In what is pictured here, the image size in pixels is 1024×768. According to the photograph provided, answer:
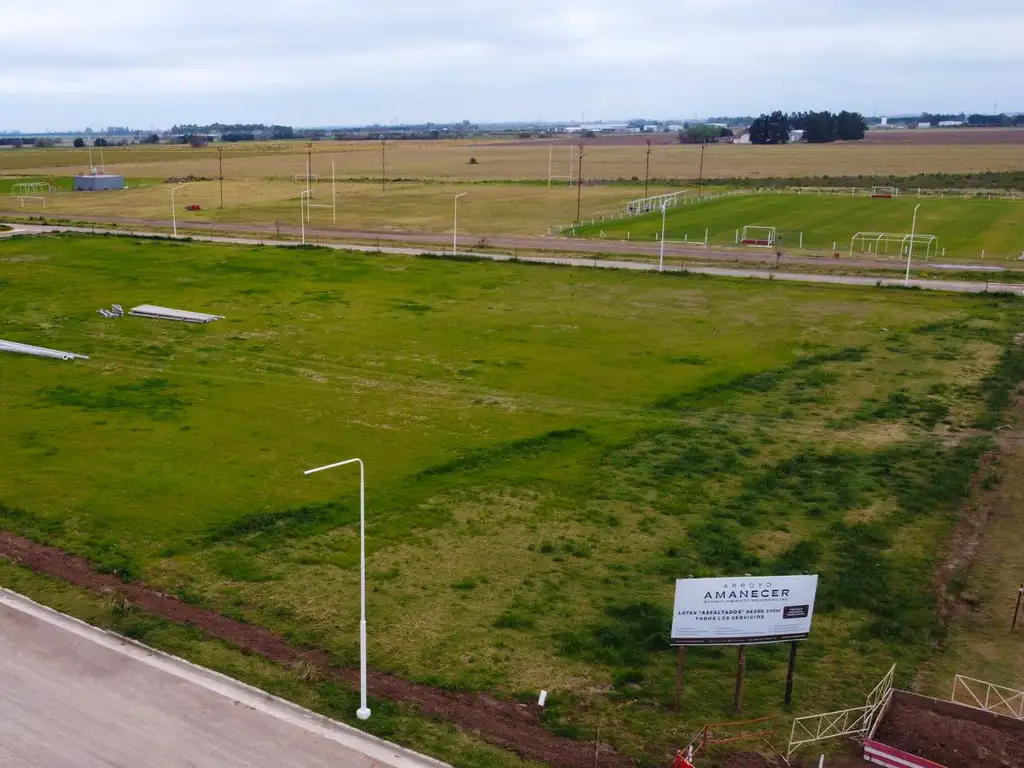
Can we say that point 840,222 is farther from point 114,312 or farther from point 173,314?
point 114,312

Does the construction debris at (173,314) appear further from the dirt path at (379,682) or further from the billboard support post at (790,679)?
the billboard support post at (790,679)

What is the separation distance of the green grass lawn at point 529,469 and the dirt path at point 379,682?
580 millimetres

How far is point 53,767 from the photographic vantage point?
1800 centimetres

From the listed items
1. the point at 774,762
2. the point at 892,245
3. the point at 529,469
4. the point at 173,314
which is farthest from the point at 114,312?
the point at 892,245

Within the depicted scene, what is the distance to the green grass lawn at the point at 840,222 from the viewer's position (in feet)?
288

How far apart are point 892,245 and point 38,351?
7450cm

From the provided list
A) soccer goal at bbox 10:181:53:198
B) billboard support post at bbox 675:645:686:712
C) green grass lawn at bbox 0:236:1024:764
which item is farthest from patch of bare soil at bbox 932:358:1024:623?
soccer goal at bbox 10:181:53:198

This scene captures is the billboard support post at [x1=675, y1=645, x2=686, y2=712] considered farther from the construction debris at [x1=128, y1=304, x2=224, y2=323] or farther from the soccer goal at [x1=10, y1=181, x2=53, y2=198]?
the soccer goal at [x1=10, y1=181, x2=53, y2=198]

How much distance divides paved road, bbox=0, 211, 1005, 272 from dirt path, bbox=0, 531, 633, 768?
2424 inches

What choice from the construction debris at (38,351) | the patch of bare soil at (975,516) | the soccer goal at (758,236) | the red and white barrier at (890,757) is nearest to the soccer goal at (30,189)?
the construction debris at (38,351)

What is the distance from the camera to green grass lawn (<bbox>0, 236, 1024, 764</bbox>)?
74.5ft

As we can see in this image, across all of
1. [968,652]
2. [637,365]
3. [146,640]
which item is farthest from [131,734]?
[637,365]

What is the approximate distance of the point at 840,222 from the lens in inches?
3994

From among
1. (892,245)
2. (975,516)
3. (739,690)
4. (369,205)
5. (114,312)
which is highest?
(369,205)
